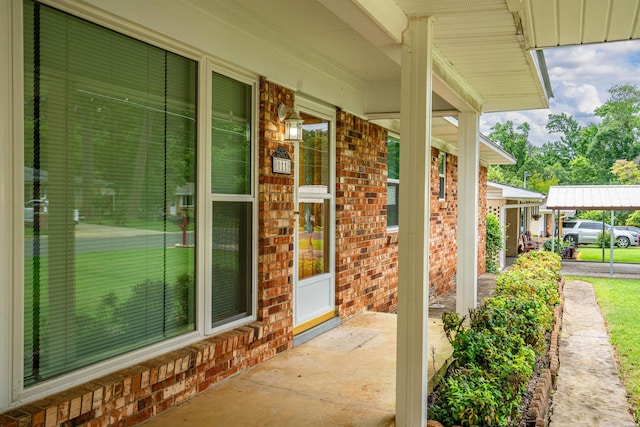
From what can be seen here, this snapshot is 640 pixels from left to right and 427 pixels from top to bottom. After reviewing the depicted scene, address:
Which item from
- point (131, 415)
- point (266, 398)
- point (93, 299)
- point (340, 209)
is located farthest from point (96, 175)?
point (340, 209)

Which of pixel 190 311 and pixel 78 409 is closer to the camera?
pixel 78 409

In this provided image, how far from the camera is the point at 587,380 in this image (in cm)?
610

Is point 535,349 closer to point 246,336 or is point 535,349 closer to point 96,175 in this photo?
point 246,336

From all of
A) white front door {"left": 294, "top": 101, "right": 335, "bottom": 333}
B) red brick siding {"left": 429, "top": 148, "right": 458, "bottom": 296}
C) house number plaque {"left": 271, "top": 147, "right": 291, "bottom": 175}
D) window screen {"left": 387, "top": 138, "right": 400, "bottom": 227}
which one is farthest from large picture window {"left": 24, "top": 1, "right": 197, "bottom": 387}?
red brick siding {"left": 429, "top": 148, "right": 458, "bottom": 296}

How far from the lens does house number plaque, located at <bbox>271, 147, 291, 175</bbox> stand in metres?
4.89

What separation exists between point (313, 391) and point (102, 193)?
2.20 metres

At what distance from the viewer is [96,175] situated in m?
3.09

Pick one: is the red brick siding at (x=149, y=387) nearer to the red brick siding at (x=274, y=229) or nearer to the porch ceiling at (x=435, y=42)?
the red brick siding at (x=274, y=229)

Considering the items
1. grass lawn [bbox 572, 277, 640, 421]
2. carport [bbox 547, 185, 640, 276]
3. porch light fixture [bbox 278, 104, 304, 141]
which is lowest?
grass lawn [bbox 572, 277, 640, 421]

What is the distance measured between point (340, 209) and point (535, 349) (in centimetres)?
266

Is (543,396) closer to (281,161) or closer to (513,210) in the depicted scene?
(281,161)

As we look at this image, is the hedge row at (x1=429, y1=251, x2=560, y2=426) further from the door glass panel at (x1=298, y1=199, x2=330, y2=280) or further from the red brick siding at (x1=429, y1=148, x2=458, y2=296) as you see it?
the red brick siding at (x1=429, y1=148, x2=458, y2=296)

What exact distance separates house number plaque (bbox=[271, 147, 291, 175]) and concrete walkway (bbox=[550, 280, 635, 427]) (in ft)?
→ 11.1

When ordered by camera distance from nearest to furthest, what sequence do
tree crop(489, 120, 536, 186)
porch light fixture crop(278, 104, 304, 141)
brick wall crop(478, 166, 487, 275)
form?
porch light fixture crop(278, 104, 304, 141), brick wall crop(478, 166, 487, 275), tree crop(489, 120, 536, 186)
